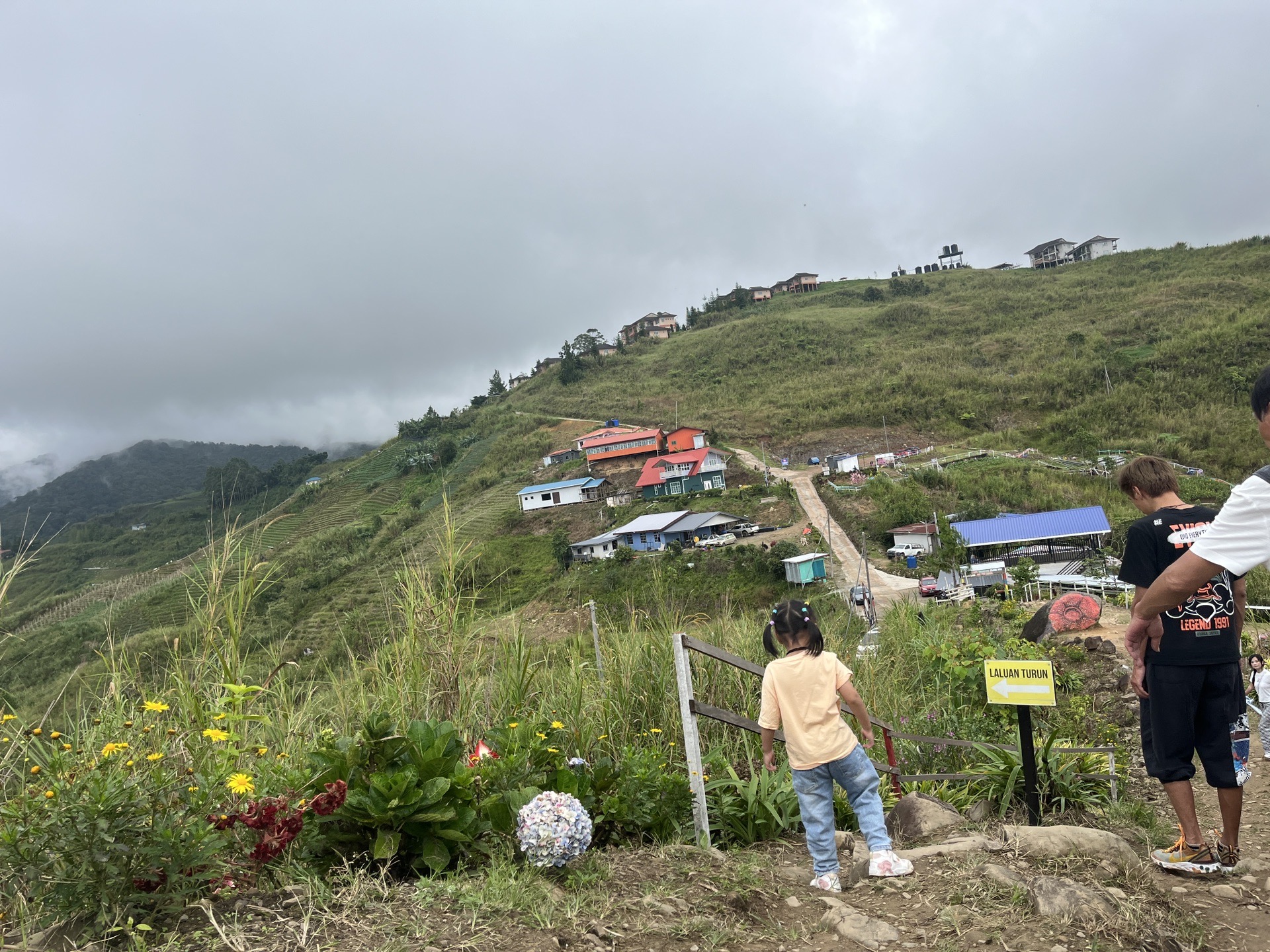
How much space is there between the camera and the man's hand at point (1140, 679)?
2.48 meters

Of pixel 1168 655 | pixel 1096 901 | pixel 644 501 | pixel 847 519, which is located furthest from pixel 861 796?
pixel 644 501

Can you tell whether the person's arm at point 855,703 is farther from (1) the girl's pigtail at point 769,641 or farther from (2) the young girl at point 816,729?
(1) the girl's pigtail at point 769,641

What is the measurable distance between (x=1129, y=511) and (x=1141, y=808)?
27.4 meters

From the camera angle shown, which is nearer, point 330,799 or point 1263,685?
point 330,799

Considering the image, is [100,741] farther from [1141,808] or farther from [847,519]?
[847,519]

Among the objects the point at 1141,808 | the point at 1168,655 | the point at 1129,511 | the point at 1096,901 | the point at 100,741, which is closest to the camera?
the point at 1096,901

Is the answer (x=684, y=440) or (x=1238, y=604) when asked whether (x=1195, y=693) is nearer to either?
(x=1238, y=604)

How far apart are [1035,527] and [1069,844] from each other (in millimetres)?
24301

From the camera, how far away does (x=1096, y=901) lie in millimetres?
1864

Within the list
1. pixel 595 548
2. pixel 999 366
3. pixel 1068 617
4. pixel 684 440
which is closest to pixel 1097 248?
pixel 999 366

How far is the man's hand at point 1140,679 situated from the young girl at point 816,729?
0.93m

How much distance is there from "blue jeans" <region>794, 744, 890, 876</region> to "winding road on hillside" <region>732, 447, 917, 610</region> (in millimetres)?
11248

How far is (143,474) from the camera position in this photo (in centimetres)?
8350

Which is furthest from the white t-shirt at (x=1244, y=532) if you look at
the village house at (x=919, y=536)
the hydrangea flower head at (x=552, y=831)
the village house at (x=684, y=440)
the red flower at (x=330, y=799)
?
the village house at (x=684, y=440)
